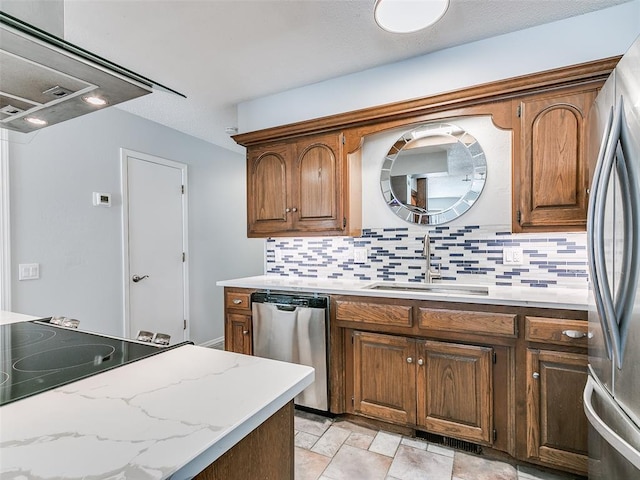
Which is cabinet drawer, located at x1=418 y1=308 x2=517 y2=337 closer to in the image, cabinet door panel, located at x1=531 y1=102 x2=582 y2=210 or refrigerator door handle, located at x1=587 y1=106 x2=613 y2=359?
refrigerator door handle, located at x1=587 y1=106 x2=613 y2=359

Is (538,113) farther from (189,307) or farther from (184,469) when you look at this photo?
(189,307)

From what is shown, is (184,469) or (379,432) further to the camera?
(379,432)

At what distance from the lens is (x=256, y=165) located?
2918mm

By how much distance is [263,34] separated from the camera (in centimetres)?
207

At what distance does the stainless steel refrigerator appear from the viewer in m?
0.99

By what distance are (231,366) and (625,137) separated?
1.38 meters

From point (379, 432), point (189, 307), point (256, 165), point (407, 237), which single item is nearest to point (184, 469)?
point (379, 432)

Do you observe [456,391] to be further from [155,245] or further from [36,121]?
[155,245]

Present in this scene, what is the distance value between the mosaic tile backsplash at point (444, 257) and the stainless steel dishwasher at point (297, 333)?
614 millimetres

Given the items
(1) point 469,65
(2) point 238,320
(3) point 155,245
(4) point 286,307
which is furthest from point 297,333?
(1) point 469,65

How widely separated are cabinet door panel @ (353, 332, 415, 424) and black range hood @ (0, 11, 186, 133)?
1.80 meters

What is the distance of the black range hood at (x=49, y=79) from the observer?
760 mm

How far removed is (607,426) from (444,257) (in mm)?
1465

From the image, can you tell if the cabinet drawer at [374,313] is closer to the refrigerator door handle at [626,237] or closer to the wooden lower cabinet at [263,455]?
the refrigerator door handle at [626,237]
